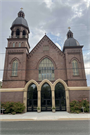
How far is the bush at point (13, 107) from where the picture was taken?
18141 mm

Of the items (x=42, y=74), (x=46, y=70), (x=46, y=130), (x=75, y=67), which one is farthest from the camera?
(x=46, y=70)

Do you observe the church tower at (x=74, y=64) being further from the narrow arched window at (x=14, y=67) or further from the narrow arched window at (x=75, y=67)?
the narrow arched window at (x=14, y=67)

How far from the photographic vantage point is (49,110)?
67.2 ft

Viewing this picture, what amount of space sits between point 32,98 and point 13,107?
446 cm

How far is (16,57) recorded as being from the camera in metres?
23.6

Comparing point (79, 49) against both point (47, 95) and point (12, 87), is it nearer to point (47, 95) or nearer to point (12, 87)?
point (47, 95)

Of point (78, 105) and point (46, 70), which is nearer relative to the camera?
point (78, 105)

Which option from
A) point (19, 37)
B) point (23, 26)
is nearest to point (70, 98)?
point (19, 37)

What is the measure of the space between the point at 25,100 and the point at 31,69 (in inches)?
299

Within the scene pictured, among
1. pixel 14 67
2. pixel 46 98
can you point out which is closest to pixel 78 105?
pixel 46 98

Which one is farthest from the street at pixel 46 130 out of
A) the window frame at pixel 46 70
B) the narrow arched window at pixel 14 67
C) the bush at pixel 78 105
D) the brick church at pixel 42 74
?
the window frame at pixel 46 70

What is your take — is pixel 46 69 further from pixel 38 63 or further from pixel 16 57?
pixel 16 57

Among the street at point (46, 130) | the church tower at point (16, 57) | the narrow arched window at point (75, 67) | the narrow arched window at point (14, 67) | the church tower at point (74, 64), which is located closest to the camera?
the street at point (46, 130)

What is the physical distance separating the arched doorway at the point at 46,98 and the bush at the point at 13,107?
4432mm
